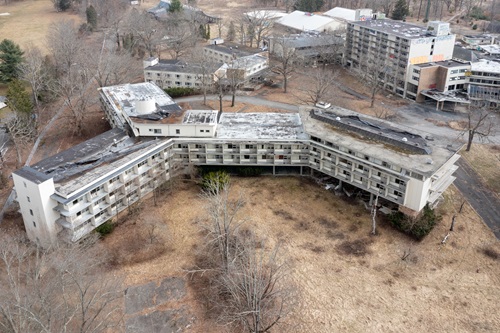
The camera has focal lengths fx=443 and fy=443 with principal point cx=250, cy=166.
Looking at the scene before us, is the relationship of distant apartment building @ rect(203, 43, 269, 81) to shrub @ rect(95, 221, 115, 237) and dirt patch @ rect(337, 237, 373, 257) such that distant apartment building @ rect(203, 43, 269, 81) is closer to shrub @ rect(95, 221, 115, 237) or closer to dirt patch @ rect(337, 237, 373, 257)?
shrub @ rect(95, 221, 115, 237)

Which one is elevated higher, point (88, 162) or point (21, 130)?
point (88, 162)

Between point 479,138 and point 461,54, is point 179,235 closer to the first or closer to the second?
point 479,138

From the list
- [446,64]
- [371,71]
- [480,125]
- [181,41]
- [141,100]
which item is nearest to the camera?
[141,100]

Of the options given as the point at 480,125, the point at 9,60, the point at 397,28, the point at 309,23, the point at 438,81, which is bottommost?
the point at 480,125

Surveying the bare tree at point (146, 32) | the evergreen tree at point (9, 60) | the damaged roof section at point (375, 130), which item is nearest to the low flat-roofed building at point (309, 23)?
the bare tree at point (146, 32)

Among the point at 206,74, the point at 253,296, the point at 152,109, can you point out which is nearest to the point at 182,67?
the point at 206,74

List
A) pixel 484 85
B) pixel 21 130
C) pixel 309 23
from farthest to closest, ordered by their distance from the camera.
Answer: pixel 309 23 < pixel 484 85 < pixel 21 130

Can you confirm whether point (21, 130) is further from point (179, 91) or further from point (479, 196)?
point (479, 196)

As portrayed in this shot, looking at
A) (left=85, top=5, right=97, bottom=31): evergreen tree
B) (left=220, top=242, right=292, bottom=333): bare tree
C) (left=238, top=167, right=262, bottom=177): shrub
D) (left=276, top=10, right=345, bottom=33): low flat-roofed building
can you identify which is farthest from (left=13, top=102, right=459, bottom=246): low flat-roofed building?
(left=85, top=5, right=97, bottom=31): evergreen tree
